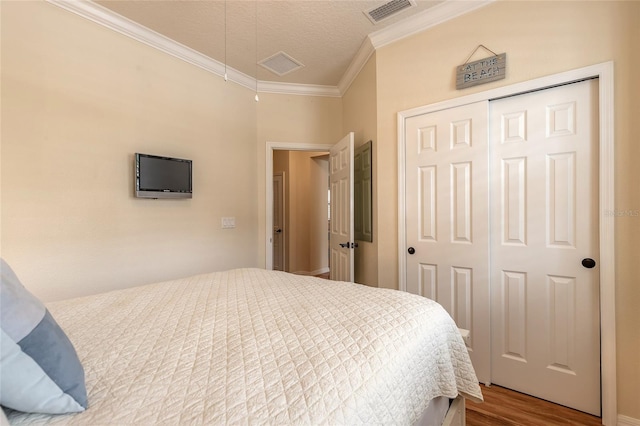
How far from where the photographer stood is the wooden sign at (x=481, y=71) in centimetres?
193

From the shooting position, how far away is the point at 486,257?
6.63 ft

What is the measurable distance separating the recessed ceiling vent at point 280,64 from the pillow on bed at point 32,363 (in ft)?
9.10

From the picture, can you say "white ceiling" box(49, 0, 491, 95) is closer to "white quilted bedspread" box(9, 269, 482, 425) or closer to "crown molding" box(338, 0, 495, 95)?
"crown molding" box(338, 0, 495, 95)

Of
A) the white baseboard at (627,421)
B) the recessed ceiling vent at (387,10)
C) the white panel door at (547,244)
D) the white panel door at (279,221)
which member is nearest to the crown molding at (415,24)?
the recessed ceiling vent at (387,10)

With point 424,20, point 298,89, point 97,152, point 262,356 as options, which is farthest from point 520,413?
point 298,89

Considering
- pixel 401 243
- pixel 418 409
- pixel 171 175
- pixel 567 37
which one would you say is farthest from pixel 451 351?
pixel 171 175

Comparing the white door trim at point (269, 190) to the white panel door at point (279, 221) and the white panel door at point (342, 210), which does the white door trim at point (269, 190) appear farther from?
the white panel door at point (279, 221)

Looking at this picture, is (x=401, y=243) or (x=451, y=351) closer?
(x=451, y=351)

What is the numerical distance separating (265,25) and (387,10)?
993 mm

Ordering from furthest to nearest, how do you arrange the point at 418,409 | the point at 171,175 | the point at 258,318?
the point at 171,175
the point at 258,318
the point at 418,409

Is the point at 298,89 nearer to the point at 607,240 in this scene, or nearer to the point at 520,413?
the point at 607,240

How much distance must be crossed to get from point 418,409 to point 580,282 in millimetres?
1496

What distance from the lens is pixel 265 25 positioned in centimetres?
236

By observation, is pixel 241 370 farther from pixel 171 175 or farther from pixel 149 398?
pixel 171 175
